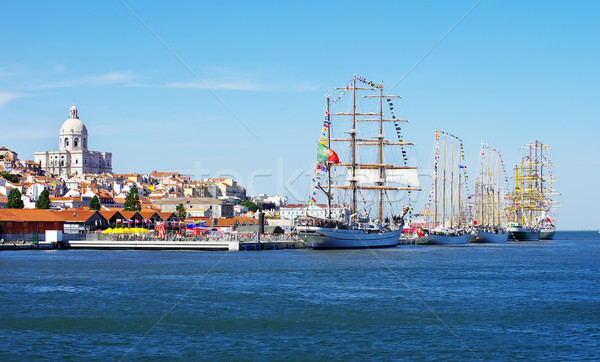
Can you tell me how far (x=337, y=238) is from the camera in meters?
77.1

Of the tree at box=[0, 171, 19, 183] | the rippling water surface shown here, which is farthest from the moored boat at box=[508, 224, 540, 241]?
the tree at box=[0, 171, 19, 183]

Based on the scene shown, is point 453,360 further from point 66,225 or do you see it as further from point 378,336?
point 66,225

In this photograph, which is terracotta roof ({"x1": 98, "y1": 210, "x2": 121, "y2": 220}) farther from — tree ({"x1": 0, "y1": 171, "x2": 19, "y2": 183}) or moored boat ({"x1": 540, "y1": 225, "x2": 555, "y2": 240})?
moored boat ({"x1": 540, "y1": 225, "x2": 555, "y2": 240})

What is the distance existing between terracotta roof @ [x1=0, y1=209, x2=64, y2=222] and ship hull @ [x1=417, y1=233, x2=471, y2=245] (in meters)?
49.3

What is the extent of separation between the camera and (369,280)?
4069 centimetres

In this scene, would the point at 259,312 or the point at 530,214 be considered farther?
the point at 530,214

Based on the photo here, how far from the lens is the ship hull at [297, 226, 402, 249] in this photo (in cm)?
7569

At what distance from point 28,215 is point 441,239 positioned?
54.1 m

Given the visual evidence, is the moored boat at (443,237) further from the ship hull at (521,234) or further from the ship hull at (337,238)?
the ship hull at (521,234)

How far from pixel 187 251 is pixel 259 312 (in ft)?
159

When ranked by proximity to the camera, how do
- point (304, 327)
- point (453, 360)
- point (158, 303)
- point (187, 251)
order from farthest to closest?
1. point (187, 251)
2. point (158, 303)
3. point (304, 327)
4. point (453, 360)

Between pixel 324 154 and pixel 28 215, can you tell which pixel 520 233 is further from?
pixel 28 215

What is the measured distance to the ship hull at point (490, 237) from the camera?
391ft

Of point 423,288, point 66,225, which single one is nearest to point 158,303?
point 423,288
